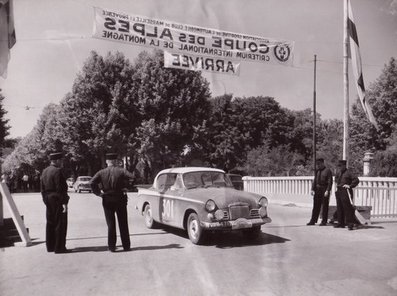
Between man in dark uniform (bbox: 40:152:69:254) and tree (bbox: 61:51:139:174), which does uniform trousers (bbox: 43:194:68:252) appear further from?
tree (bbox: 61:51:139:174)

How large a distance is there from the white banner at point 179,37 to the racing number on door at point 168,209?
343 cm

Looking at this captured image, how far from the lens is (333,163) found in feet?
115

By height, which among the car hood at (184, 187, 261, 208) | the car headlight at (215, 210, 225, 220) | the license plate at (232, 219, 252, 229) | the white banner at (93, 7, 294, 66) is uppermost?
the white banner at (93, 7, 294, 66)

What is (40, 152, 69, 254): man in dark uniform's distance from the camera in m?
7.48

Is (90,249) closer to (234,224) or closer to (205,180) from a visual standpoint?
(234,224)

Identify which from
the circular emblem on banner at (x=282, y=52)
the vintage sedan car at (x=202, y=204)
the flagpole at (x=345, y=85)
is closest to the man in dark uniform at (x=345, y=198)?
the flagpole at (x=345, y=85)

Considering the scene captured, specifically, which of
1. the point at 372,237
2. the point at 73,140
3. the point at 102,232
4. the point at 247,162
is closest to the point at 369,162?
the point at 247,162

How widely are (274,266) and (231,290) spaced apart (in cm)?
139

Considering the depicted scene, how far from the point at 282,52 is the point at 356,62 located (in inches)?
127

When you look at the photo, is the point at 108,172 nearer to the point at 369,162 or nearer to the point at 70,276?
the point at 70,276

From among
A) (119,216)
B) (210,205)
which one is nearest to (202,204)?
(210,205)

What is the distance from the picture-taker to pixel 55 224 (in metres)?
7.60

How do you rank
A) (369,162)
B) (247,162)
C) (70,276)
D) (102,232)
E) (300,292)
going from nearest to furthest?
(300,292) < (70,276) < (102,232) < (369,162) < (247,162)

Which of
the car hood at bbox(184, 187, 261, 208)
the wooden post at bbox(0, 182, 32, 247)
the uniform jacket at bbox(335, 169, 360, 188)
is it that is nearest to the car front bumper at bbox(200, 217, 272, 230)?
the car hood at bbox(184, 187, 261, 208)
